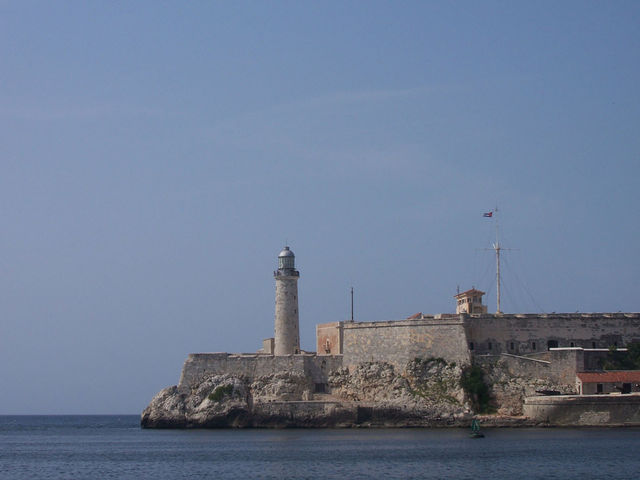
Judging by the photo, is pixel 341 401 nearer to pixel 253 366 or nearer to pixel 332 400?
pixel 332 400

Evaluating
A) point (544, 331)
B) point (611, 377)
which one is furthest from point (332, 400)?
point (611, 377)

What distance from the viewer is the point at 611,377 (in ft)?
159

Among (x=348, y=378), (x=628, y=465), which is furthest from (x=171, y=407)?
(x=628, y=465)

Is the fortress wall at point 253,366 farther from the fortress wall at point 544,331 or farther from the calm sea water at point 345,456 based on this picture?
the fortress wall at point 544,331

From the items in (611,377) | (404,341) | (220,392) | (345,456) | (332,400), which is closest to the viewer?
(345,456)

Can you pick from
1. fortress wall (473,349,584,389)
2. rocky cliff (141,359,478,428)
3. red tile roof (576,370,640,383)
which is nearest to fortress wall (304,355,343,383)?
rocky cliff (141,359,478,428)

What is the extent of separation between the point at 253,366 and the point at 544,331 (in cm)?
1481

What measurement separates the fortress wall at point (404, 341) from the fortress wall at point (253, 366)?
1313 millimetres

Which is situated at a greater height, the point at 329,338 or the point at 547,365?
the point at 329,338

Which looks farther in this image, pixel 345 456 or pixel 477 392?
pixel 477 392

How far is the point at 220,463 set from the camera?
37375 millimetres

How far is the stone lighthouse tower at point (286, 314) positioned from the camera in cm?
5606

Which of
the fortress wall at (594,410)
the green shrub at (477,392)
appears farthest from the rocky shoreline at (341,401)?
the fortress wall at (594,410)

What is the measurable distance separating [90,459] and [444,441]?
1433 centimetres
